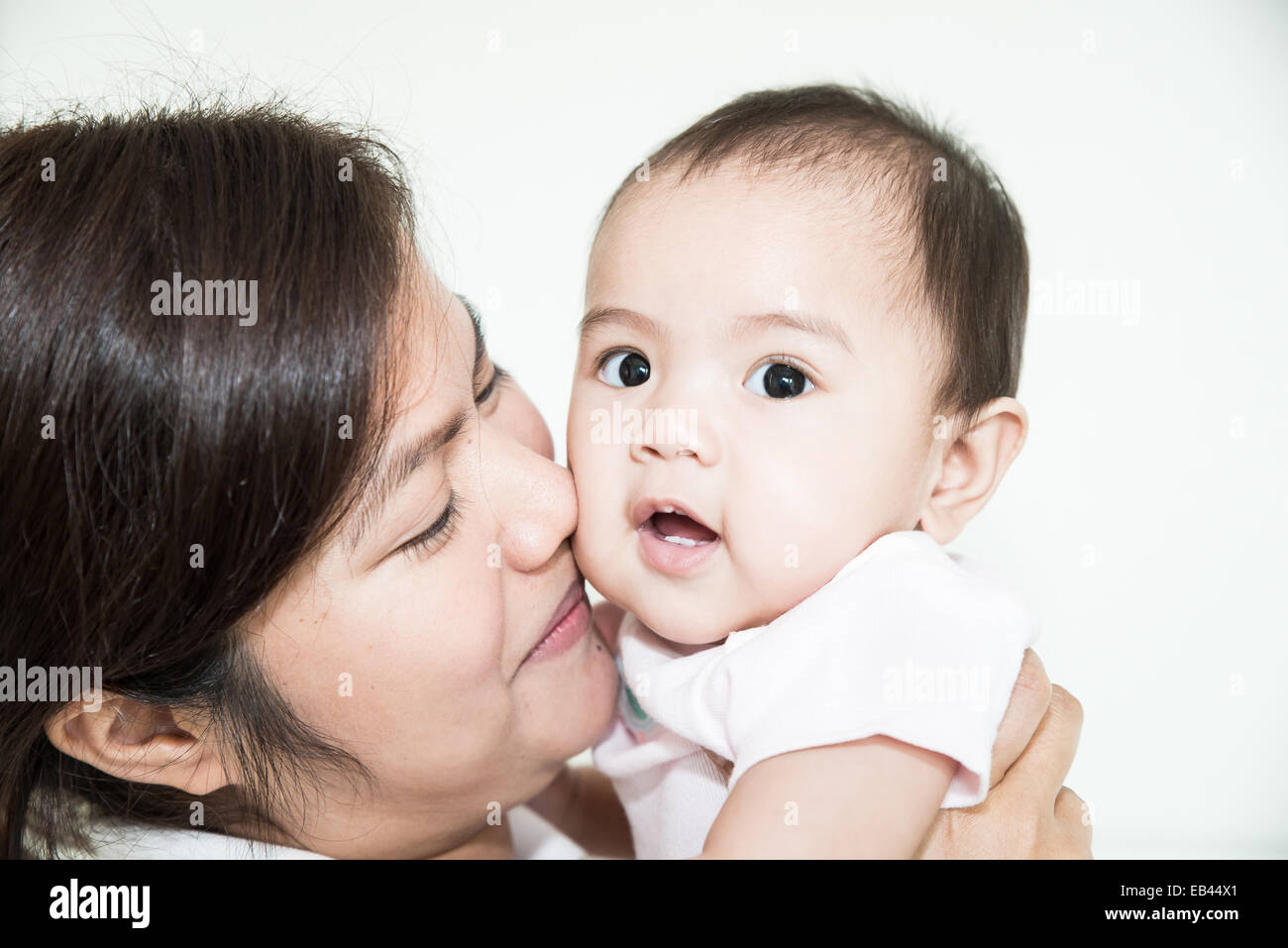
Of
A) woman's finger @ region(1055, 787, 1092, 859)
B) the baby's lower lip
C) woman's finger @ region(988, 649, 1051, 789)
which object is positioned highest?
the baby's lower lip

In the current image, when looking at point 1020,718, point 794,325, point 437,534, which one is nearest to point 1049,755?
point 1020,718

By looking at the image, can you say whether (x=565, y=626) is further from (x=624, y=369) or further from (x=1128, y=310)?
(x=1128, y=310)

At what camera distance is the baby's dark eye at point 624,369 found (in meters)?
1.62

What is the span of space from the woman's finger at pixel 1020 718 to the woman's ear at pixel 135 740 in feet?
3.94

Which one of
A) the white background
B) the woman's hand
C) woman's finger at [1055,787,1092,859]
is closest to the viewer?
the woman's hand

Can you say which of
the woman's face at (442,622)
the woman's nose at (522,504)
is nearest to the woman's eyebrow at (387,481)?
the woman's face at (442,622)

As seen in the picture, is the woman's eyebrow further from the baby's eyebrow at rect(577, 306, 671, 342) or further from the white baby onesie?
the white baby onesie

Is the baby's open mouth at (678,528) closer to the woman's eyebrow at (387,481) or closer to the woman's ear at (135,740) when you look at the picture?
the woman's eyebrow at (387,481)

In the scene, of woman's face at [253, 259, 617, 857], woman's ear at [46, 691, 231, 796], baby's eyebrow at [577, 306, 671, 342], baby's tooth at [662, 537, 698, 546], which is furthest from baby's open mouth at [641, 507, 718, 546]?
woman's ear at [46, 691, 231, 796]

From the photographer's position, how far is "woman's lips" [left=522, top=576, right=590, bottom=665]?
1.67 metres

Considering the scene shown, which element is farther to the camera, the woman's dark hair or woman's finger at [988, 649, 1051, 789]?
woman's finger at [988, 649, 1051, 789]
